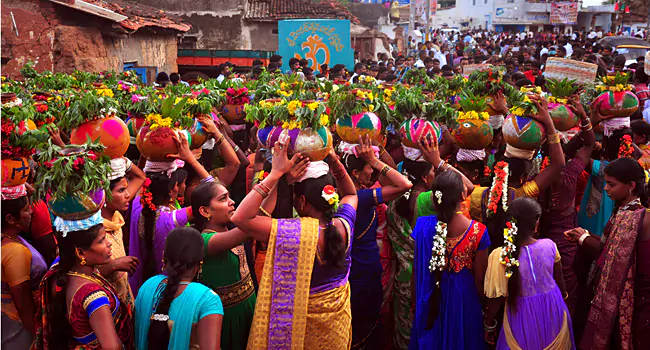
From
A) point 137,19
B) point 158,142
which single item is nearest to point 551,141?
point 158,142

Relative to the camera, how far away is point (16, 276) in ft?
10.9

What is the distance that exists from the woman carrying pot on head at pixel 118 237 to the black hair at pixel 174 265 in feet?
2.27

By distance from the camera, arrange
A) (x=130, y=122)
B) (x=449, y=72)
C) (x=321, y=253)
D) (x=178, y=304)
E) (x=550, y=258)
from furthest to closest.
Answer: (x=449, y=72) → (x=130, y=122) → (x=550, y=258) → (x=321, y=253) → (x=178, y=304)

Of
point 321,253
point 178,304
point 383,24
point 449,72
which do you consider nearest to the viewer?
point 178,304

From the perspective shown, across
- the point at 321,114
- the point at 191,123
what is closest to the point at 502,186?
the point at 321,114

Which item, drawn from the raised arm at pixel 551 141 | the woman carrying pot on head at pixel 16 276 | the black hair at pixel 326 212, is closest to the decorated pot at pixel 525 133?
the raised arm at pixel 551 141

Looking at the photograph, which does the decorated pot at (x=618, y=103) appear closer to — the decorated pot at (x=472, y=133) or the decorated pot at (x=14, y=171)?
the decorated pot at (x=472, y=133)

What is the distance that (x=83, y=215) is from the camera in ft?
9.98

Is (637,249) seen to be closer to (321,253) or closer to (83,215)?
(321,253)

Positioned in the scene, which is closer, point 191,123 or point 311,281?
point 311,281

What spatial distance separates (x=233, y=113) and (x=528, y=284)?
421 centimetres

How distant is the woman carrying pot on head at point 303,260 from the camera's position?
3.30 m

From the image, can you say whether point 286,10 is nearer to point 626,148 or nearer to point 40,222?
point 626,148

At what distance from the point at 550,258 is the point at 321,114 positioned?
1.79m
